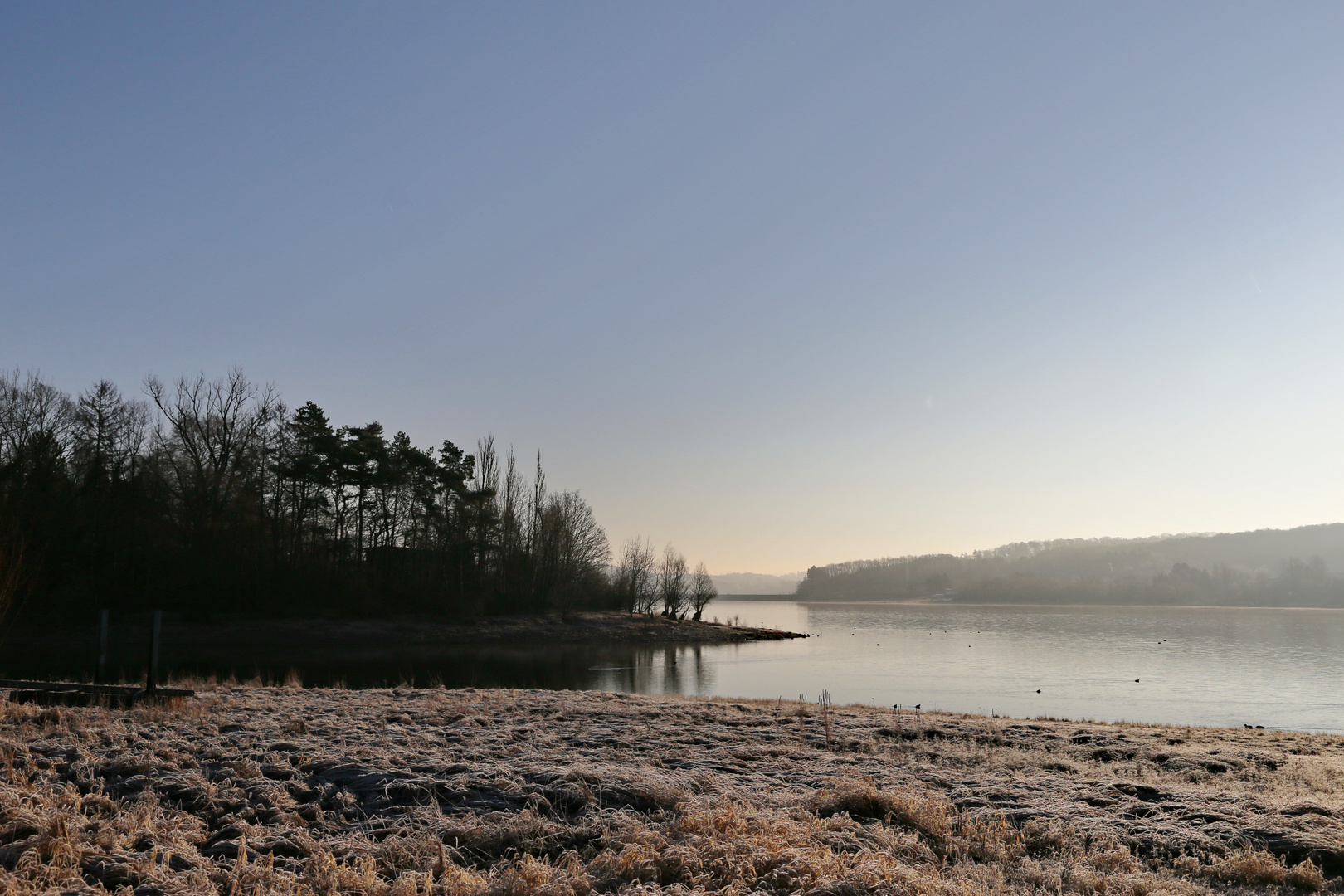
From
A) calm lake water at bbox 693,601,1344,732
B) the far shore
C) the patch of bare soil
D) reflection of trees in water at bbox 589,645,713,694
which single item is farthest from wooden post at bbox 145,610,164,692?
calm lake water at bbox 693,601,1344,732

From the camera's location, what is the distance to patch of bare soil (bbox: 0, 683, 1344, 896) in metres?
Answer: 4.79

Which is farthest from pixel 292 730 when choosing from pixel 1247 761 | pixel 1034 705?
pixel 1034 705

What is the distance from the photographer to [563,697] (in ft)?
52.3

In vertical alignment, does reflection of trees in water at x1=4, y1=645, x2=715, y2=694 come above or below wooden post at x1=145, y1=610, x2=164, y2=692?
below

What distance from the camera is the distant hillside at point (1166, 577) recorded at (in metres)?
126

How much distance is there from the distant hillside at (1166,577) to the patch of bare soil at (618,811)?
489ft

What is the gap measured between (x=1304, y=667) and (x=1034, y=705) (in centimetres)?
2051

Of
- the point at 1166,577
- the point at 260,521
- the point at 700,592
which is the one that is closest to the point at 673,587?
the point at 700,592

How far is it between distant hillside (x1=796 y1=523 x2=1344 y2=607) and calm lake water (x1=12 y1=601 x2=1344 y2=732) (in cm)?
9087

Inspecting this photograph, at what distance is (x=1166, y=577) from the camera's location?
140125 mm

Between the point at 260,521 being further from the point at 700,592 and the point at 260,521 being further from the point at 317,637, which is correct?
the point at 700,592

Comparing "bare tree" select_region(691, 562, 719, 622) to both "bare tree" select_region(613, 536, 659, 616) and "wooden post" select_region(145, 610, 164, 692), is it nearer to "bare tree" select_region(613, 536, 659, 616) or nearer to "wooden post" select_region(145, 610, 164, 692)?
"bare tree" select_region(613, 536, 659, 616)

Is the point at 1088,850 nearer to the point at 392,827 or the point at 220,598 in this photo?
the point at 392,827

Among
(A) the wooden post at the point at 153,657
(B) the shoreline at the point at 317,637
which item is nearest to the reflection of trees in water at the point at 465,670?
(B) the shoreline at the point at 317,637
